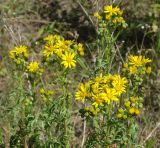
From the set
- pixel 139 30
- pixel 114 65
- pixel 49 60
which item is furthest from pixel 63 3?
pixel 49 60

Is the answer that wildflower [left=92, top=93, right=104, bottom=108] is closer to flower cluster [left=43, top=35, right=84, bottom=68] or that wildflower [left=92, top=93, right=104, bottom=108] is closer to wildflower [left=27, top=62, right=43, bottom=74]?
flower cluster [left=43, top=35, right=84, bottom=68]

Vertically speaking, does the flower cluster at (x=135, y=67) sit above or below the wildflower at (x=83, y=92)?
above

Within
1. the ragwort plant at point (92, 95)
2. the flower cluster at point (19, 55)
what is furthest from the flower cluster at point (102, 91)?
the flower cluster at point (19, 55)

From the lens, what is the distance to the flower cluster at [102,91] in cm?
243

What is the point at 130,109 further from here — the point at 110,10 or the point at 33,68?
the point at 110,10

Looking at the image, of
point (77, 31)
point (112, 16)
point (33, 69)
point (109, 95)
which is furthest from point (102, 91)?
point (77, 31)

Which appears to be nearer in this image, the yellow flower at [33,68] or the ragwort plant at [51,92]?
the ragwort plant at [51,92]

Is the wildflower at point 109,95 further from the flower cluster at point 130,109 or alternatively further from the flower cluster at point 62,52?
the flower cluster at point 62,52

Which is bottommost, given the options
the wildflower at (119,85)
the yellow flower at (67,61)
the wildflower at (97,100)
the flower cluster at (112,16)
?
the wildflower at (97,100)

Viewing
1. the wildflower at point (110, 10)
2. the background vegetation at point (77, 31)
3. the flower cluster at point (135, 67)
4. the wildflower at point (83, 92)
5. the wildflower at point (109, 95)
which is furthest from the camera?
the background vegetation at point (77, 31)

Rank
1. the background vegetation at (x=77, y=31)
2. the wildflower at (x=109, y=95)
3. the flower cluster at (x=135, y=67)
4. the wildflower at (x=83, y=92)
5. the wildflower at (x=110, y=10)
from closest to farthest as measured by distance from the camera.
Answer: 1. the wildflower at (x=109, y=95)
2. the wildflower at (x=83, y=92)
3. the flower cluster at (x=135, y=67)
4. the wildflower at (x=110, y=10)
5. the background vegetation at (x=77, y=31)

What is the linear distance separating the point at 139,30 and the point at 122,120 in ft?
7.59

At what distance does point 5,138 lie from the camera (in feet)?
10.9

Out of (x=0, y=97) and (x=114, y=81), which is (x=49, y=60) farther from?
(x=0, y=97)
